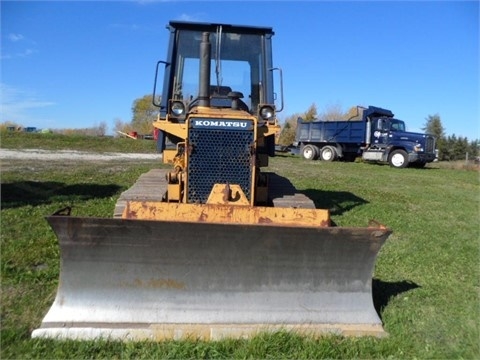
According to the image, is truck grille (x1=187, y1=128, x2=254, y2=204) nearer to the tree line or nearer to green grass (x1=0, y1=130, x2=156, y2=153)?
green grass (x1=0, y1=130, x2=156, y2=153)

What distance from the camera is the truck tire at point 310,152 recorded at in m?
31.9

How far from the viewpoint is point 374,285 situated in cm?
508

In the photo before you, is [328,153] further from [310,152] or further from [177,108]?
[177,108]

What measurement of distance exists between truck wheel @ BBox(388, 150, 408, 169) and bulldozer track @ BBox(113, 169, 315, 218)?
72.2ft

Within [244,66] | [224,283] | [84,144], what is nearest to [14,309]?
[224,283]

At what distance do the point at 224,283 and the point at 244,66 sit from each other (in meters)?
3.46

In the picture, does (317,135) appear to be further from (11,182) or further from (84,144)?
(11,182)

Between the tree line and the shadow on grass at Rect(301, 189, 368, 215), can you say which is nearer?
the shadow on grass at Rect(301, 189, 368, 215)

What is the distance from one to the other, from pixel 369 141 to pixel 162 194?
81.5 ft

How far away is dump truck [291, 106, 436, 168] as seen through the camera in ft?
89.4

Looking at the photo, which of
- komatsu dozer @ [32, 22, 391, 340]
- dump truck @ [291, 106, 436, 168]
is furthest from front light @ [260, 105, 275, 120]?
dump truck @ [291, 106, 436, 168]

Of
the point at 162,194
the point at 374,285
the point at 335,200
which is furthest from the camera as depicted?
the point at 335,200

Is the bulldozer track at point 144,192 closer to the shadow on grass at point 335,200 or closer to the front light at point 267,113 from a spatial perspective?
the front light at point 267,113

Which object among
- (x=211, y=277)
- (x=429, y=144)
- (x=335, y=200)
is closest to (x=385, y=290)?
(x=211, y=277)
